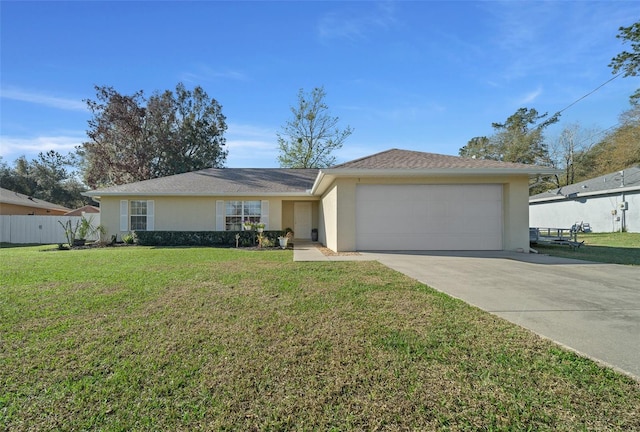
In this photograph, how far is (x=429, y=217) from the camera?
36.1 ft

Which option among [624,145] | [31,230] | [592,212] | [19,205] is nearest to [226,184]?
[31,230]

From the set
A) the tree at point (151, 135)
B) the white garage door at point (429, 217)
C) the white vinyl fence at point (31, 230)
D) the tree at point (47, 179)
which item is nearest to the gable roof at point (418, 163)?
the white garage door at point (429, 217)

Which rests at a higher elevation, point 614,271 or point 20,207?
point 20,207

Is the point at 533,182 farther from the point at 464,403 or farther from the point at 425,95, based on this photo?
the point at 464,403

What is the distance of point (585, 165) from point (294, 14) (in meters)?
39.3

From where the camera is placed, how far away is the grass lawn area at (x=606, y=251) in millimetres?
9086

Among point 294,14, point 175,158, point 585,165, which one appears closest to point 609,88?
point 294,14

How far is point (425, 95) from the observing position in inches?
558

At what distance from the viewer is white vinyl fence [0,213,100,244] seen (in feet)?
58.7

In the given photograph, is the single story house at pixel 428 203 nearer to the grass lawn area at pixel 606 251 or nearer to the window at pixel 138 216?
the grass lawn area at pixel 606 251

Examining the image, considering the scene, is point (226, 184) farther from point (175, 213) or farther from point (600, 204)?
point (600, 204)

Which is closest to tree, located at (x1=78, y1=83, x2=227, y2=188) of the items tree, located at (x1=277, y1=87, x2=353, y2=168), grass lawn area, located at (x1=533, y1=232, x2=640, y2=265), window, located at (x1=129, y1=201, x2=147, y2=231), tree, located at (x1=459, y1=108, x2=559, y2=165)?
tree, located at (x1=277, y1=87, x2=353, y2=168)

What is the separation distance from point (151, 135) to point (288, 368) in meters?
29.9

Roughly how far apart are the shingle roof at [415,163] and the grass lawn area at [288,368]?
6.44 m
